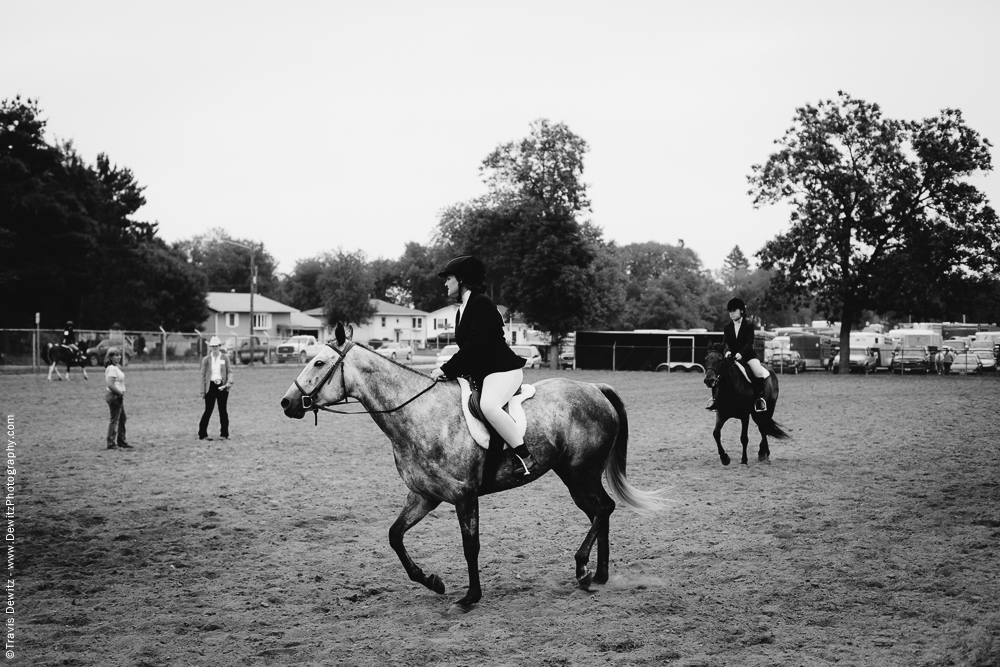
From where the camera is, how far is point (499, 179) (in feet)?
217

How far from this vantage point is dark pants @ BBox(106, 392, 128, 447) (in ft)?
51.8

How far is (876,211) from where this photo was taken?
49.7 m

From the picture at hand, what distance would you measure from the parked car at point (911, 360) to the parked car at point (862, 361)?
3.66ft

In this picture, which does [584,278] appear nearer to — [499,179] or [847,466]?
[499,179]

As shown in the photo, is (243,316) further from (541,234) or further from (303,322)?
(541,234)

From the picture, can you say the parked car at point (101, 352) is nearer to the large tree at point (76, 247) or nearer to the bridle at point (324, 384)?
the large tree at point (76, 247)

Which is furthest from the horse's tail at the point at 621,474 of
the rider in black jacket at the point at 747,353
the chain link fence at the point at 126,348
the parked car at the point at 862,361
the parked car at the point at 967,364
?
the parked car at the point at 967,364

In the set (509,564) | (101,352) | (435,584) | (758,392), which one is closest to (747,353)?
(758,392)

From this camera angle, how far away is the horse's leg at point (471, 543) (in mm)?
6578

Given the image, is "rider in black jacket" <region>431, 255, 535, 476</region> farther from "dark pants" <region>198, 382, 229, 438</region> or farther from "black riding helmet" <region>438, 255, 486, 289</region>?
"dark pants" <region>198, 382, 229, 438</region>

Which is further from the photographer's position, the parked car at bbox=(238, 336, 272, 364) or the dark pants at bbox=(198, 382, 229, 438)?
the parked car at bbox=(238, 336, 272, 364)

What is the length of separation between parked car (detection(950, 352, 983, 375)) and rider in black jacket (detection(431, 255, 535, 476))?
50.2 meters

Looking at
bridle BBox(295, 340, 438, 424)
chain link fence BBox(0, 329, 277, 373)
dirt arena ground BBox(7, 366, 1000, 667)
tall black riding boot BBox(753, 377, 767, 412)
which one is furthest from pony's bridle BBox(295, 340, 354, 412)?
chain link fence BBox(0, 329, 277, 373)

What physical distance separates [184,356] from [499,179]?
28.1 metres
